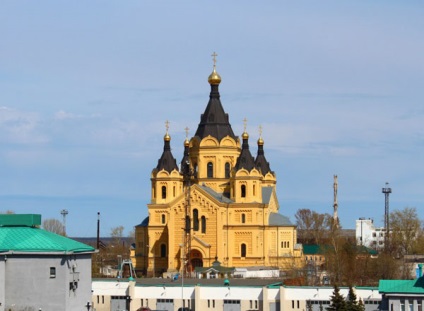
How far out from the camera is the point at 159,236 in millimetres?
106812

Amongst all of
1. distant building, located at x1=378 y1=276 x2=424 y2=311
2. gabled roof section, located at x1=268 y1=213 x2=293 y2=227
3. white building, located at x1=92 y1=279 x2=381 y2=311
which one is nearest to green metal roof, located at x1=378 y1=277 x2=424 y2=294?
distant building, located at x1=378 y1=276 x2=424 y2=311

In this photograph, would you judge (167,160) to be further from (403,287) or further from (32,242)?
(32,242)

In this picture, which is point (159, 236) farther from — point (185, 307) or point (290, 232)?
point (185, 307)

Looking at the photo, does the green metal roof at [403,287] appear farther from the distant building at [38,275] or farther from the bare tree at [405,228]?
the bare tree at [405,228]

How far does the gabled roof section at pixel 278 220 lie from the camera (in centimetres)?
10727

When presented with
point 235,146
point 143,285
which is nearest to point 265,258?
point 235,146

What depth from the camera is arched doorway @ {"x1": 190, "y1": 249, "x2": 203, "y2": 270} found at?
104 m

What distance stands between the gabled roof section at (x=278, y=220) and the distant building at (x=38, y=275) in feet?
174

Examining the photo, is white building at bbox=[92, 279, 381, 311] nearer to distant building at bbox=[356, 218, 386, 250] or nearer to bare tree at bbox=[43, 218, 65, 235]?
bare tree at bbox=[43, 218, 65, 235]

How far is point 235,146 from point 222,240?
942 cm

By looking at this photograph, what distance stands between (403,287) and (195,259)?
152 ft

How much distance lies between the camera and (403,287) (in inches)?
2355

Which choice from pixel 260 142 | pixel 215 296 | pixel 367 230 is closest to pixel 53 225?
pixel 260 142

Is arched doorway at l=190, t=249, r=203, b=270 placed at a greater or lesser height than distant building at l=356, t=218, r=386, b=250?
lesser
